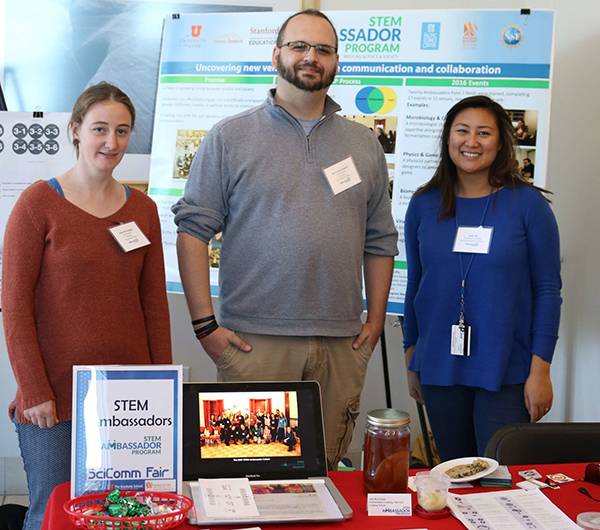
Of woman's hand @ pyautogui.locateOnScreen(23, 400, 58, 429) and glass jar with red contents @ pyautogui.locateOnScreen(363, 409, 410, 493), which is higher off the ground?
glass jar with red contents @ pyautogui.locateOnScreen(363, 409, 410, 493)

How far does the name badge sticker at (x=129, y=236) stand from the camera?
225 cm

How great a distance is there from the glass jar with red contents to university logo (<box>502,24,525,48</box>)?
6.84 ft

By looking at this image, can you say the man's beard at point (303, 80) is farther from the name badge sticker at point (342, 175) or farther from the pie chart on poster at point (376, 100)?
the pie chart on poster at point (376, 100)

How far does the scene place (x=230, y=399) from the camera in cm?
167

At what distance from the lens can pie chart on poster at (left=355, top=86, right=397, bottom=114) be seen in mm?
3361

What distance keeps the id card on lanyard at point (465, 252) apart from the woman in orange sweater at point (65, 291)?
923mm

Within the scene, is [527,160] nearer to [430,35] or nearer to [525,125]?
[525,125]

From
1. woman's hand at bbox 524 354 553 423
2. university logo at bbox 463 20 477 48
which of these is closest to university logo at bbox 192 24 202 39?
university logo at bbox 463 20 477 48

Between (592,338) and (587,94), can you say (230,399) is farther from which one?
(587,94)

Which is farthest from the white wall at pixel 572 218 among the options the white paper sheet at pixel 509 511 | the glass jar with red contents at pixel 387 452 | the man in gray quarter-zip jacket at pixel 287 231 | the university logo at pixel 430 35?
the glass jar with red contents at pixel 387 452

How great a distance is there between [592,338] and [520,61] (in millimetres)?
1246

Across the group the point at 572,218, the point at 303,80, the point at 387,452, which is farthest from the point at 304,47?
the point at 572,218

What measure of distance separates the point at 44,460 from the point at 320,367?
81 cm

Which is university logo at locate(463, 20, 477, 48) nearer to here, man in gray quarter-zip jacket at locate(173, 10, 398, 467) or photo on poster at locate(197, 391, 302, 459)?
man in gray quarter-zip jacket at locate(173, 10, 398, 467)
